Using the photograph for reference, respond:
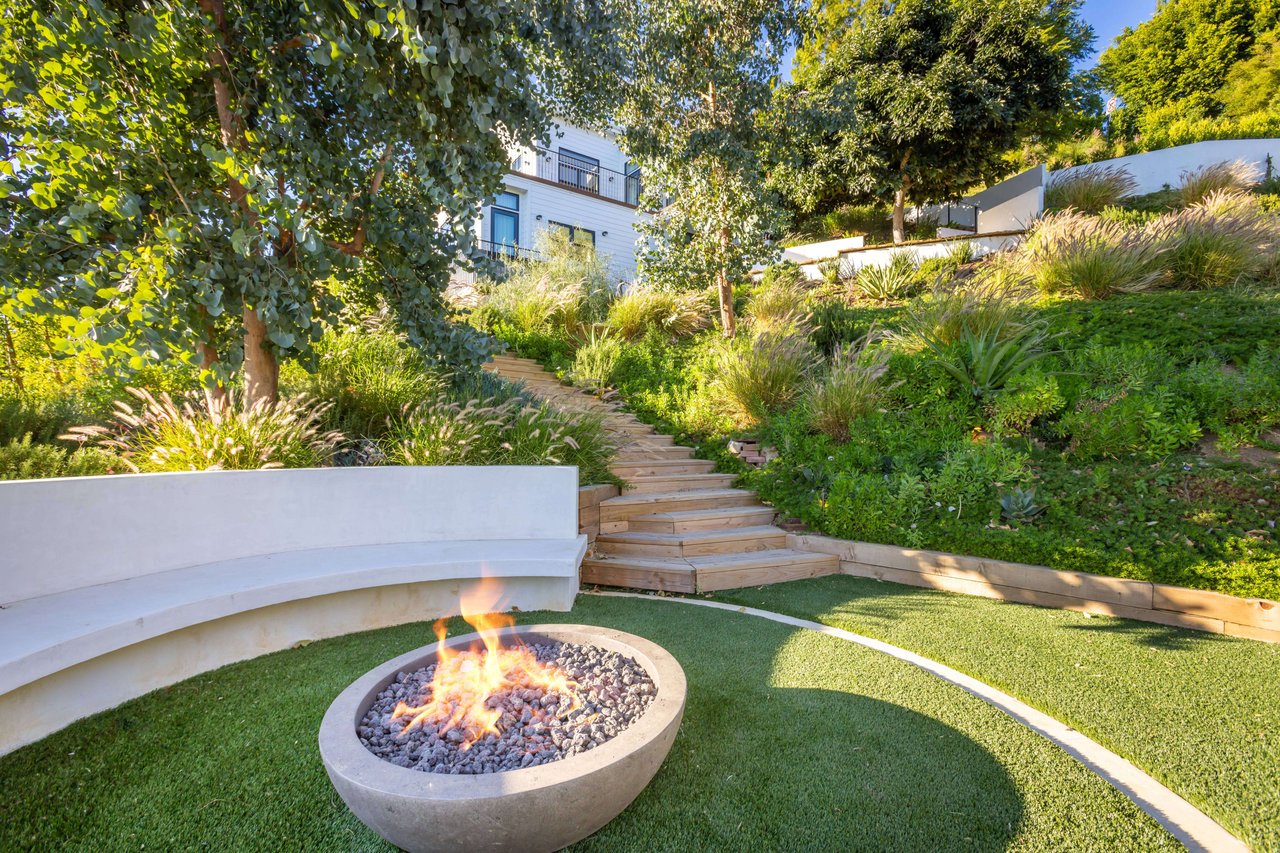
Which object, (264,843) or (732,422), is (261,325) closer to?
(264,843)

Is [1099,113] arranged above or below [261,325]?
above

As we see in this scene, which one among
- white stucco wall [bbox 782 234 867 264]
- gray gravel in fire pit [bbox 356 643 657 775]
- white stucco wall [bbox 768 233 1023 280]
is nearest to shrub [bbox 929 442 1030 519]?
gray gravel in fire pit [bbox 356 643 657 775]

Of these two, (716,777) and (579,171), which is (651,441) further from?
(579,171)

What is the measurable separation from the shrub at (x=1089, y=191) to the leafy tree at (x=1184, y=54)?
7114 mm

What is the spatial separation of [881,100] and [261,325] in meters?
12.7

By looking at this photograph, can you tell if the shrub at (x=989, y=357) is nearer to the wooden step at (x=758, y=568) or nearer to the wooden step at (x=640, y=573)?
the wooden step at (x=758, y=568)

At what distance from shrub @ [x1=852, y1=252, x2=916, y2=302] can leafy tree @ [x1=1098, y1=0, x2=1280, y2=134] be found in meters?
13.3

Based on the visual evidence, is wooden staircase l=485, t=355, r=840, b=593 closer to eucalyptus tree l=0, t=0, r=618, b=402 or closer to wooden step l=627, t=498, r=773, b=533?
wooden step l=627, t=498, r=773, b=533

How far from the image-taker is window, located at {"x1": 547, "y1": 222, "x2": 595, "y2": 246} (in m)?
14.0

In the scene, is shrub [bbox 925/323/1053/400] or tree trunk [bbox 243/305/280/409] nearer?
tree trunk [bbox 243/305/280/409]

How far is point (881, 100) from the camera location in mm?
11461

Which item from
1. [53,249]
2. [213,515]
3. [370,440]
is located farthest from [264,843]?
[53,249]

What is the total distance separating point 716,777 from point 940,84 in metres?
13.3

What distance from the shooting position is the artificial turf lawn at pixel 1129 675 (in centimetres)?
189
